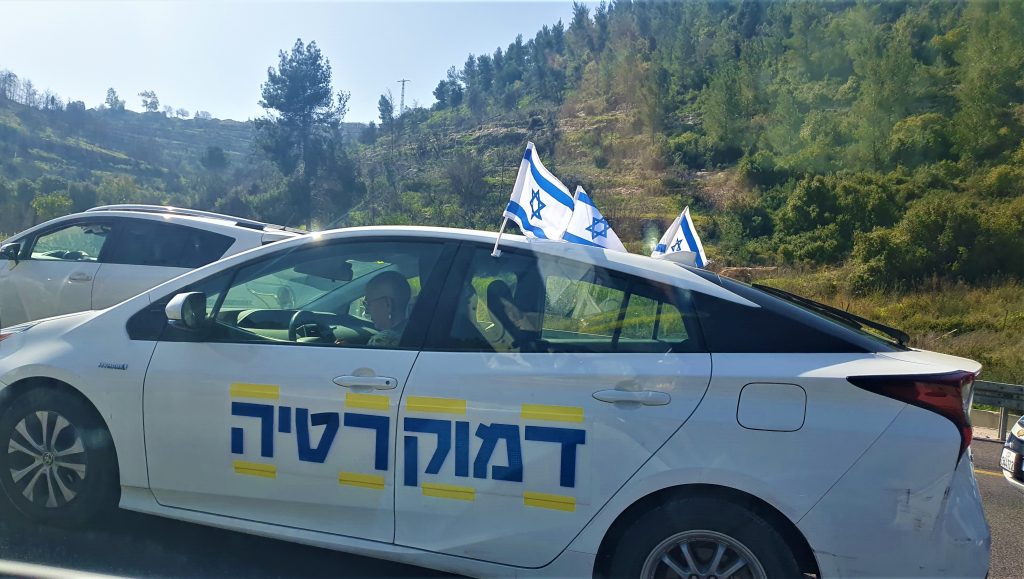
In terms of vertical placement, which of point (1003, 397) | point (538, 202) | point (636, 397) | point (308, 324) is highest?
point (538, 202)

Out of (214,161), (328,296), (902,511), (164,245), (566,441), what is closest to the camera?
(902,511)

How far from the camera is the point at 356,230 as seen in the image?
392 cm

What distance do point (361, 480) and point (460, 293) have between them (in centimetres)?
91

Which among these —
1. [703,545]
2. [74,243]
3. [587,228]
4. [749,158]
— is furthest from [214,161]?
[703,545]

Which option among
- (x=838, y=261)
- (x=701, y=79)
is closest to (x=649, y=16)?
(x=701, y=79)

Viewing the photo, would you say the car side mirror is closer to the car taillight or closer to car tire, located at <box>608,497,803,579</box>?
car tire, located at <box>608,497,803,579</box>

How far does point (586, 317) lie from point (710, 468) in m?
0.84

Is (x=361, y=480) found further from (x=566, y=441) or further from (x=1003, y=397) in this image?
(x=1003, y=397)

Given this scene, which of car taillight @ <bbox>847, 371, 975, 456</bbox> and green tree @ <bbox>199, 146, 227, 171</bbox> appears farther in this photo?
green tree @ <bbox>199, 146, 227, 171</bbox>

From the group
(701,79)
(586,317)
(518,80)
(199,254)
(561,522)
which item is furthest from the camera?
(518,80)

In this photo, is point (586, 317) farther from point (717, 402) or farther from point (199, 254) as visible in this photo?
point (199, 254)

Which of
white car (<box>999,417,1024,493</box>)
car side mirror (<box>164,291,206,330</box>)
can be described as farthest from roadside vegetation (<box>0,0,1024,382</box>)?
car side mirror (<box>164,291,206,330</box>)

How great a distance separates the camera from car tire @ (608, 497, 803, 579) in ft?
9.77

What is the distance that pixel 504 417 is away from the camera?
3.22 metres
